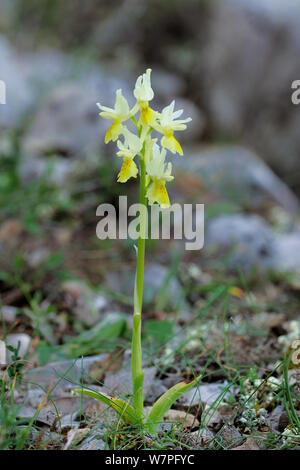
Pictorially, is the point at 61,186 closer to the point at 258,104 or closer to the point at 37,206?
the point at 37,206

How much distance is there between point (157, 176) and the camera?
1.16 metres

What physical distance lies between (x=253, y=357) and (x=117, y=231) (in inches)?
58.4

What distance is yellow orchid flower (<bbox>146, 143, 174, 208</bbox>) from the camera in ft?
3.80

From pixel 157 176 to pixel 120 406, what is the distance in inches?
23.0

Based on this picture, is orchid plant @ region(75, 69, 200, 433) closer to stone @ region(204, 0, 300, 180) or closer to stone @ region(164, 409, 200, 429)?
stone @ region(164, 409, 200, 429)

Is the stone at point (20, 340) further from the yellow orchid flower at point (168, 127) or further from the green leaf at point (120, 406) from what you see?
the yellow orchid flower at point (168, 127)

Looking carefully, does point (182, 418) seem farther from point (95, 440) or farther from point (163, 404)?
point (95, 440)

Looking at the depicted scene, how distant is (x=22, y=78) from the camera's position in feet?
18.4

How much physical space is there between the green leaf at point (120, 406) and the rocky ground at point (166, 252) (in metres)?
0.03

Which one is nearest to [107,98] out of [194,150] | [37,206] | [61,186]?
[194,150]

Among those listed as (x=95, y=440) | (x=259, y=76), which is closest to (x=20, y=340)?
(x=95, y=440)

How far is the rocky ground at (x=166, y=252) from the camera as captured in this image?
1288 millimetres

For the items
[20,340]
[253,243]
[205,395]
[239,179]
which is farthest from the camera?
[239,179]
